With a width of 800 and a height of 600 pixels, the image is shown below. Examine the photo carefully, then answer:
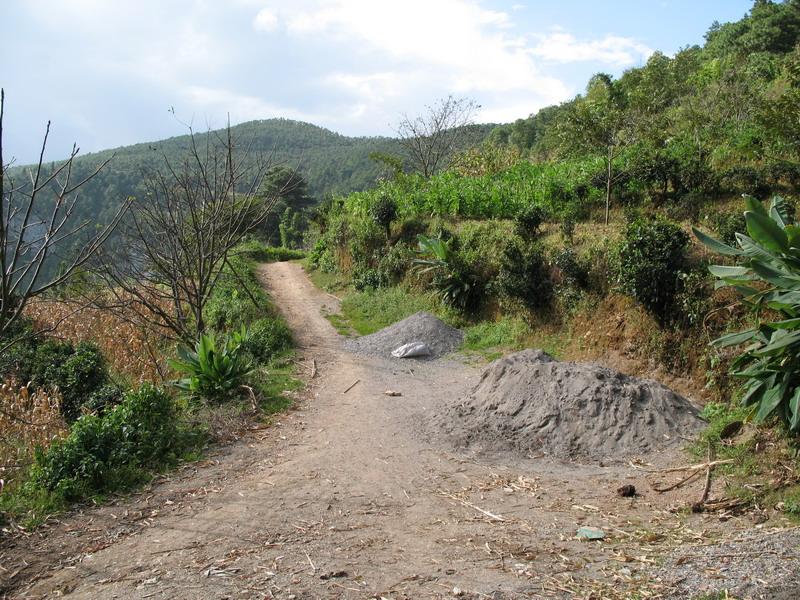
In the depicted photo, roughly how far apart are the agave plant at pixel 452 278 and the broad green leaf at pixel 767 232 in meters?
8.51

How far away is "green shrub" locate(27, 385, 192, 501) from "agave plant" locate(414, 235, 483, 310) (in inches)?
307

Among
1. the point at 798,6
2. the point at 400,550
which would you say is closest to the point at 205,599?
the point at 400,550

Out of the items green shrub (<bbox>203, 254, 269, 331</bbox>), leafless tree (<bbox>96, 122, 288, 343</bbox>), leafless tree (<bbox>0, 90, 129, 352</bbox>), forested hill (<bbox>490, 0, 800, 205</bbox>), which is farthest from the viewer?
green shrub (<bbox>203, 254, 269, 331</bbox>)

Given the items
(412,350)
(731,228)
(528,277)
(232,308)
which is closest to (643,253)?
(731,228)

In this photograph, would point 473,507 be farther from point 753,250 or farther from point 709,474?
point 753,250

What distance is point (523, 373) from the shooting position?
27.1 ft

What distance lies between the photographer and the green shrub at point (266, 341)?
12.1m

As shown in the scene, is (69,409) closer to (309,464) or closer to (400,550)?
(309,464)

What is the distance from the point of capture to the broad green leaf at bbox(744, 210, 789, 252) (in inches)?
224

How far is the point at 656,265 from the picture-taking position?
9.22 m

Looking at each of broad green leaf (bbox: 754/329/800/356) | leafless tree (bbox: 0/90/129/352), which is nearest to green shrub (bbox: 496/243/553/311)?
broad green leaf (bbox: 754/329/800/356)

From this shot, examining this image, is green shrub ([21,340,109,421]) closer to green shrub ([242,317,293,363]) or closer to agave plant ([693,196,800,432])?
green shrub ([242,317,293,363])

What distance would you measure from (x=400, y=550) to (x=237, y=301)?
40.8 ft

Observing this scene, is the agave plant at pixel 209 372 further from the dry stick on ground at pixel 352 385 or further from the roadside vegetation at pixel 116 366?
the dry stick on ground at pixel 352 385
